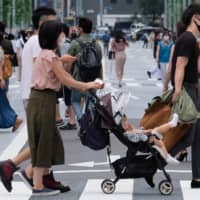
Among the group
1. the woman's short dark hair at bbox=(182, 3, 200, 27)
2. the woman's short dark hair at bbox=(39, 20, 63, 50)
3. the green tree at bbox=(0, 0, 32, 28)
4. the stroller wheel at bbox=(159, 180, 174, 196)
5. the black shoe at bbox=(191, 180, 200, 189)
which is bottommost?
the green tree at bbox=(0, 0, 32, 28)

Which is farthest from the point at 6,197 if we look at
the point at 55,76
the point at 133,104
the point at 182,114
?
the point at 133,104

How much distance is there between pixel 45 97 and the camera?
995 cm

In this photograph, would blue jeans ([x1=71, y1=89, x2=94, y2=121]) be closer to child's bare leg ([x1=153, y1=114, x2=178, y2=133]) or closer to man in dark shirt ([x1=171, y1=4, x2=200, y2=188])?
man in dark shirt ([x1=171, y1=4, x2=200, y2=188])

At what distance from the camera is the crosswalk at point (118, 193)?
10.1 metres

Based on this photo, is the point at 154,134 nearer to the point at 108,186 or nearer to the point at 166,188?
the point at 166,188

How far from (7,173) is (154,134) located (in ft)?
4.92

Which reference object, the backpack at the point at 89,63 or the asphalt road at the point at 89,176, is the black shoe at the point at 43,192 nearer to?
the asphalt road at the point at 89,176

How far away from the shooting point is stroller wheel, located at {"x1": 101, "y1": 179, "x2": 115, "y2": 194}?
1023 cm

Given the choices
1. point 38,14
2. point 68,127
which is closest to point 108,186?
point 38,14

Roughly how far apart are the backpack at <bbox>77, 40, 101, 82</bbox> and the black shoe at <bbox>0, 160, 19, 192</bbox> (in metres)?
5.32

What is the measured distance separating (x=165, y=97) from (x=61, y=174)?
75.8 inches

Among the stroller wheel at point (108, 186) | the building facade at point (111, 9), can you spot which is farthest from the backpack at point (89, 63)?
the building facade at point (111, 9)

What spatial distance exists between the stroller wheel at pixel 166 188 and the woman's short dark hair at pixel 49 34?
5.59 feet

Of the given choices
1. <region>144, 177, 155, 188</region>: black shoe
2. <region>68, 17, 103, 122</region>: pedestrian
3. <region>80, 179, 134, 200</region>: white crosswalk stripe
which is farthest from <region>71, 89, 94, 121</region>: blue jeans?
<region>144, 177, 155, 188</region>: black shoe
